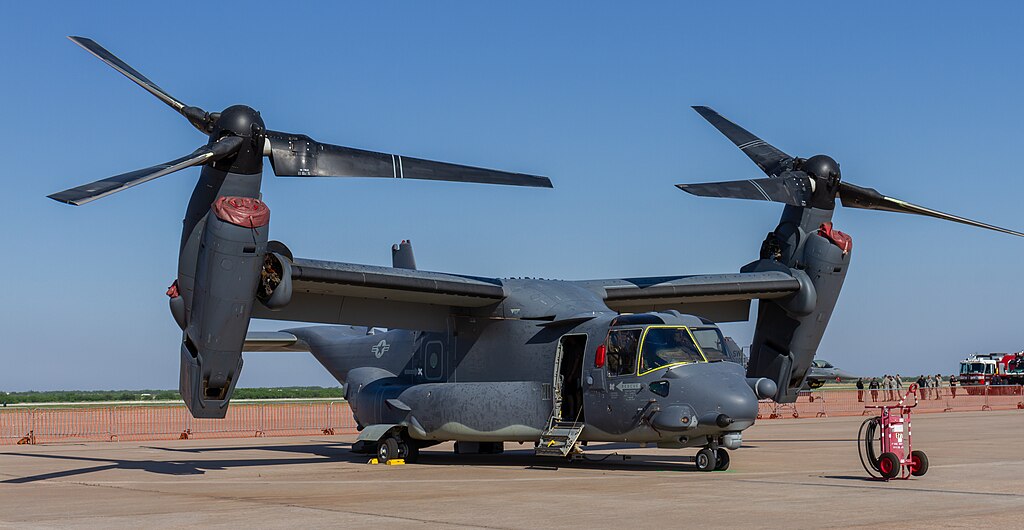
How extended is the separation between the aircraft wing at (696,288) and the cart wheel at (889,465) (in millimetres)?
6876

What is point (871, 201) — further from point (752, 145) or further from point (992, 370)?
point (992, 370)

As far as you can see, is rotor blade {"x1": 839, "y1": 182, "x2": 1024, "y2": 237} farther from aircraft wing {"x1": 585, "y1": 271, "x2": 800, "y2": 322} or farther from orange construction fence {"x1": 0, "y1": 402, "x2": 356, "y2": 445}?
orange construction fence {"x1": 0, "y1": 402, "x2": 356, "y2": 445}

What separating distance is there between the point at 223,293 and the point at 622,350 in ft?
19.8

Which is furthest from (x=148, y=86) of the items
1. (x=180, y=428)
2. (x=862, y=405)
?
(x=862, y=405)

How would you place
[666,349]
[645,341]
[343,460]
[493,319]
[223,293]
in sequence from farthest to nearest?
[343,460], [493,319], [645,341], [666,349], [223,293]

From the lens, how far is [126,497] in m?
13.4

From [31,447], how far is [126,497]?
48.2ft

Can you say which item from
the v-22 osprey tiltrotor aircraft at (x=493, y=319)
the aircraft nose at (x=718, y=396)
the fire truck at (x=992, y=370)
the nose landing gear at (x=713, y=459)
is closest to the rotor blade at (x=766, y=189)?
the v-22 osprey tiltrotor aircraft at (x=493, y=319)

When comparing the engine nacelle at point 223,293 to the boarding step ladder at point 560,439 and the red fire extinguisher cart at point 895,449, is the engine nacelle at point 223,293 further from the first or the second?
the red fire extinguisher cart at point 895,449

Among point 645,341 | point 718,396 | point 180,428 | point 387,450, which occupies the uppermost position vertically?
point 180,428

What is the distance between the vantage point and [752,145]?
72.5 ft

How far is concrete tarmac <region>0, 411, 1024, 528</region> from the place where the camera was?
34.4 ft

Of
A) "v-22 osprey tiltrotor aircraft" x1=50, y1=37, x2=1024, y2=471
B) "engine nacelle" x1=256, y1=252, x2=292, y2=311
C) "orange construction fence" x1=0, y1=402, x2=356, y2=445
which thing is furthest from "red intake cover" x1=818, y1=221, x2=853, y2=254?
"orange construction fence" x1=0, y1=402, x2=356, y2=445

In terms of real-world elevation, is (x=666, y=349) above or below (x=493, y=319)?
below
